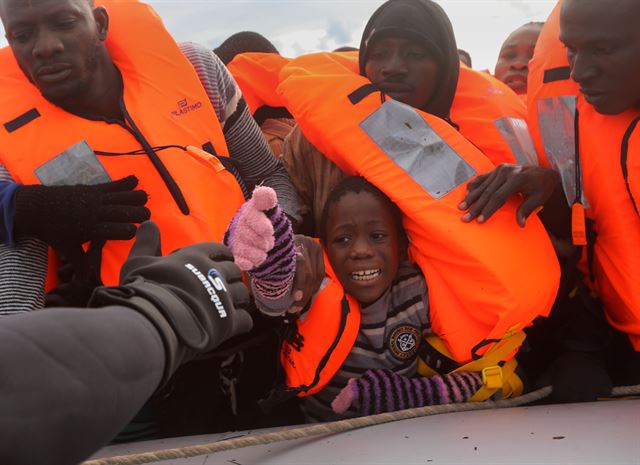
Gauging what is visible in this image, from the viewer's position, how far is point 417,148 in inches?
67.0

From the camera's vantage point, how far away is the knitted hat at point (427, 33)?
1875mm

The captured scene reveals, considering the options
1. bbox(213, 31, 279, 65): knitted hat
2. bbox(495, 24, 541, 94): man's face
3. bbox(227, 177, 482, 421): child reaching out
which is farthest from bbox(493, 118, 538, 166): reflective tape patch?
bbox(213, 31, 279, 65): knitted hat

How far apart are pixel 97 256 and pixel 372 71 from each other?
1.01m

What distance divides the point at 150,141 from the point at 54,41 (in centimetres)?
34

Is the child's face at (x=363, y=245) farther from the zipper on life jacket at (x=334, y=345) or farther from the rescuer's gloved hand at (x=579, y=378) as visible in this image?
the rescuer's gloved hand at (x=579, y=378)

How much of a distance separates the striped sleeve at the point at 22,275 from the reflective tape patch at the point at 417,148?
961mm

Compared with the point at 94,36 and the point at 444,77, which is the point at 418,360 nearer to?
the point at 444,77

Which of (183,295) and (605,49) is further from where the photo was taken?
(605,49)

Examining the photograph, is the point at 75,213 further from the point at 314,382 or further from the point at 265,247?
the point at 314,382

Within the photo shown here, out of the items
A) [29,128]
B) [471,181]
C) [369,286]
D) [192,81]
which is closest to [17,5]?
[29,128]

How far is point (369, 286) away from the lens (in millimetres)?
1597

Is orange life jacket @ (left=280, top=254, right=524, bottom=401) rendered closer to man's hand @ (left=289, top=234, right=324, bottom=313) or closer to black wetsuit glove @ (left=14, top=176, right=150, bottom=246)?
man's hand @ (left=289, top=234, right=324, bottom=313)

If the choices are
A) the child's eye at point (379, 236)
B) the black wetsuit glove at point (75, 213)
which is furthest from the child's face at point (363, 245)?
the black wetsuit glove at point (75, 213)

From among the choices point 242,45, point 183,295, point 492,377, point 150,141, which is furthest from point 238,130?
point 242,45
